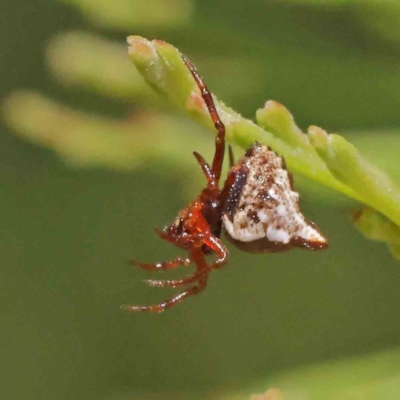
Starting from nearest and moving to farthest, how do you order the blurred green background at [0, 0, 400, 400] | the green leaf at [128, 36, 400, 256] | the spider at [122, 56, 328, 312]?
the green leaf at [128, 36, 400, 256] < the spider at [122, 56, 328, 312] < the blurred green background at [0, 0, 400, 400]

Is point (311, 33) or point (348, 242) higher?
point (311, 33)

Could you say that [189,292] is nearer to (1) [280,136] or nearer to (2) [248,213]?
(2) [248,213]

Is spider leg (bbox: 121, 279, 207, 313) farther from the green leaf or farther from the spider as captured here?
the green leaf

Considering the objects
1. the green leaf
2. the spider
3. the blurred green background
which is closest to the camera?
the green leaf

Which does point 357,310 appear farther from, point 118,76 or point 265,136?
point 265,136

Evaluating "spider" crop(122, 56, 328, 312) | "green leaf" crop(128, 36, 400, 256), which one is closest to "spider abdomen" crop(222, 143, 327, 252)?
"spider" crop(122, 56, 328, 312)

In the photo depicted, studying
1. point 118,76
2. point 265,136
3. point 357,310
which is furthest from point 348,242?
point 265,136

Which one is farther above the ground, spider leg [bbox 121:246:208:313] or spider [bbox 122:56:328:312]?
spider [bbox 122:56:328:312]

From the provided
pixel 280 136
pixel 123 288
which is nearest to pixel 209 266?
pixel 280 136
